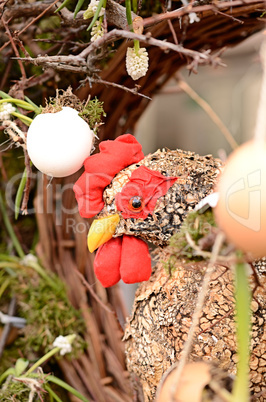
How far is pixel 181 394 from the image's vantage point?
0.24 metres

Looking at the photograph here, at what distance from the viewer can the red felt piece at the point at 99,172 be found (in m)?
0.38

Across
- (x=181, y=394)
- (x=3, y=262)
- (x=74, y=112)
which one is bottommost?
(x=3, y=262)

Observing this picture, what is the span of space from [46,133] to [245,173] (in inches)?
7.0

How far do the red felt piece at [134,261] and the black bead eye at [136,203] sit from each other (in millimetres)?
31

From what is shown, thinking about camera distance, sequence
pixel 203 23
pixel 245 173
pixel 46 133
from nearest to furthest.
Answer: pixel 245 173, pixel 46 133, pixel 203 23

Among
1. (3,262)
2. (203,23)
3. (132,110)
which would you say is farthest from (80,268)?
(203,23)

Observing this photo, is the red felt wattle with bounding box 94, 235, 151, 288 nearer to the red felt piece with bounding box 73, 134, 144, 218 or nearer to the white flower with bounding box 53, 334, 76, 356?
the red felt piece with bounding box 73, 134, 144, 218

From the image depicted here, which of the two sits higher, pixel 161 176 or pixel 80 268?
pixel 161 176

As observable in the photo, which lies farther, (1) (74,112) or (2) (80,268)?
(2) (80,268)

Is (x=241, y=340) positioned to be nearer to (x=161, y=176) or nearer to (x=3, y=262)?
(x=161, y=176)

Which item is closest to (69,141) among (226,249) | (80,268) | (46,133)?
(46,133)

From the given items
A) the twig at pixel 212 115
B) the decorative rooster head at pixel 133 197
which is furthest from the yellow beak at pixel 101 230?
the twig at pixel 212 115

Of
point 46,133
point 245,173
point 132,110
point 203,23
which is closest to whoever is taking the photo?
point 245,173

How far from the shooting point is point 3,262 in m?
0.63
